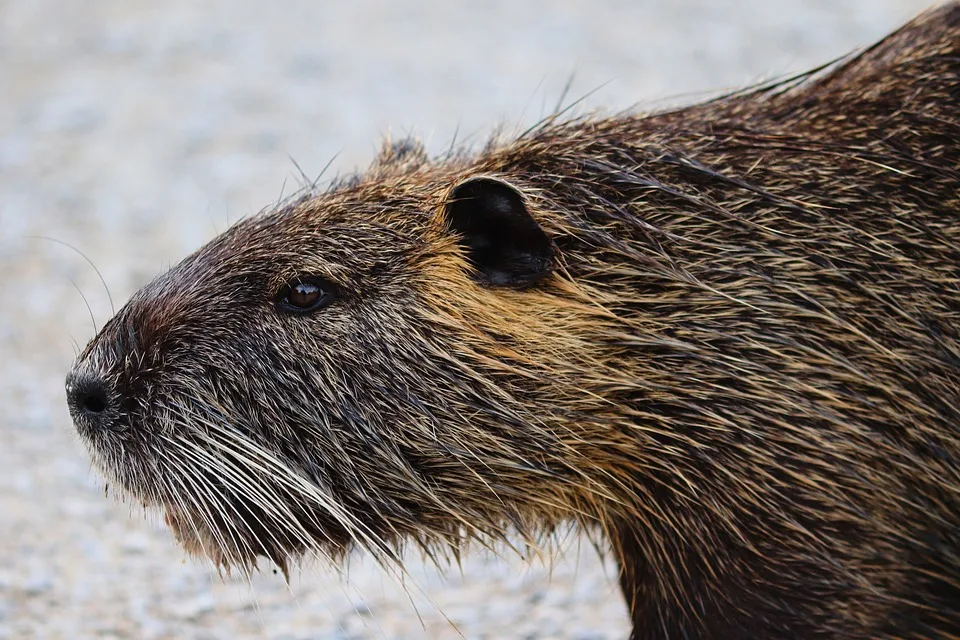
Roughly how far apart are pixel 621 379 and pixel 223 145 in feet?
21.6

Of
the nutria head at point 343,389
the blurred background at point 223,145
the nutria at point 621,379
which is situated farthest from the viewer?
the blurred background at point 223,145

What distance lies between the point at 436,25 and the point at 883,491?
28.2 ft

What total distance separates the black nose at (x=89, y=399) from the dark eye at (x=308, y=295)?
0.56 m

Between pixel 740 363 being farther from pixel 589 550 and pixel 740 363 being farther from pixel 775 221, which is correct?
pixel 589 550

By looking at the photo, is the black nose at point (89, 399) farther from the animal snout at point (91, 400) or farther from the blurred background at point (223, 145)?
the blurred background at point (223, 145)

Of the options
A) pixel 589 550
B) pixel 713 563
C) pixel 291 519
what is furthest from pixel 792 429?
pixel 589 550

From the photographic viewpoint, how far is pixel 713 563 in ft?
11.1

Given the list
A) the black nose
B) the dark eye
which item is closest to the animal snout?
the black nose

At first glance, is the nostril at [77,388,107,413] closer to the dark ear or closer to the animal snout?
the animal snout

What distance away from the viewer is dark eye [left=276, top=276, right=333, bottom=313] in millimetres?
3514

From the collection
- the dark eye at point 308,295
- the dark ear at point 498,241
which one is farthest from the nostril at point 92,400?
the dark ear at point 498,241

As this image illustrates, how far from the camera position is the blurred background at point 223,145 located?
5051mm

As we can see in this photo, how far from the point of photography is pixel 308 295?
3.51m

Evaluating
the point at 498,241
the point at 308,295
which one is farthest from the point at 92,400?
the point at 498,241
